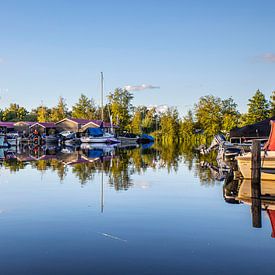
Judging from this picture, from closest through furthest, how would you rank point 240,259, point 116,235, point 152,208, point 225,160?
point 240,259 → point 116,235 → point 152,208 → point 225,160

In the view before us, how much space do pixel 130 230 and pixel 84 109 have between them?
94.8m

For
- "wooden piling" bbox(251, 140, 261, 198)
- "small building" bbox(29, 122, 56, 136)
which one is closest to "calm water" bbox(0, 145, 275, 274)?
"wooden piling" bbox(251, 140, 261, 198)

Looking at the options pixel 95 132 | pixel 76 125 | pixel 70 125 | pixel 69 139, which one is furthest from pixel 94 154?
pixel 70 125

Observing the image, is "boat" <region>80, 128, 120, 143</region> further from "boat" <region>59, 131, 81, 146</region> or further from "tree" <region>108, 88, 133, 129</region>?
"tree" <region>108, 88, 133, 129</region>

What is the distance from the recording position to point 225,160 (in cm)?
2645

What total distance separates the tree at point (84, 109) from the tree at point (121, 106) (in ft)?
20.9

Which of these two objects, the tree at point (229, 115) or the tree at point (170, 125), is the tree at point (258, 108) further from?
the tree at point (170, 125)

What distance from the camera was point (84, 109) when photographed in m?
103

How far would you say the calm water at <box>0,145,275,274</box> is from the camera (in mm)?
7152

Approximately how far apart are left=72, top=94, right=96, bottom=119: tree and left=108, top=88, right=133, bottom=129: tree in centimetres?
636

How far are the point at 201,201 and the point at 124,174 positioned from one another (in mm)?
8187

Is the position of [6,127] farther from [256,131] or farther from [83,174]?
[83,174]

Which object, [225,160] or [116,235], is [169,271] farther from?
[225,160]

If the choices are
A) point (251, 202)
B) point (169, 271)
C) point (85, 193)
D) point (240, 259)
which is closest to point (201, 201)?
point (251, 202)
